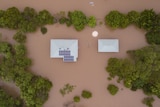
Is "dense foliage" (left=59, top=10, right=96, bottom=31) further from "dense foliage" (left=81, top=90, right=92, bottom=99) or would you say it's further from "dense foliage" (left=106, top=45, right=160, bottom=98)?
"dense foliage" (left=81, top=90, right=92, bottom=99)

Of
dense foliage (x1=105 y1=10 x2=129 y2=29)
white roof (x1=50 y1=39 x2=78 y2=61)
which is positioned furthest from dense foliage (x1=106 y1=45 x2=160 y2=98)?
white roof (x1=50 y1=39 x2=78 y2=61)

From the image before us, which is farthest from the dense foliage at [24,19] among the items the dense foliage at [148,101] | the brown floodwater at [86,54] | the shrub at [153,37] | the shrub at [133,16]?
the dense foliage at [148,101]

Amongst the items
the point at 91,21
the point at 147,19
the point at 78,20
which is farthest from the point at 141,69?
the point at 78,20

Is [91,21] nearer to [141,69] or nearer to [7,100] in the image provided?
[141,69]

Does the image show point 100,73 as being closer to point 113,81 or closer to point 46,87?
point 113,81

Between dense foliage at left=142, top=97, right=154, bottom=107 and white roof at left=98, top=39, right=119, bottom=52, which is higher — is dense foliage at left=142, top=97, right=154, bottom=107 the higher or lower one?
the lower one

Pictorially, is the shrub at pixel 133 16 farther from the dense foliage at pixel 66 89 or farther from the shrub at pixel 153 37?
the dense foliage at pixel 66 89

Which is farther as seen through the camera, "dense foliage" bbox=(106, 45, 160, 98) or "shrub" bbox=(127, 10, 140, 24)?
"shrub" bbox=(127, 10, 140, 24)
